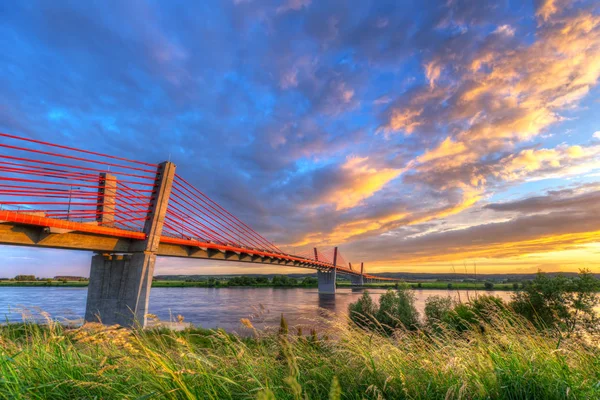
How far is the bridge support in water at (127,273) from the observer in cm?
2295

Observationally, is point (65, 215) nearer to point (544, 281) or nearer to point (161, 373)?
point (161, 373)

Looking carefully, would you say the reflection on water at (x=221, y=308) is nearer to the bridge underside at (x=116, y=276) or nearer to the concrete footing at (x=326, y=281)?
the bridge underside at (x=116, y=276)

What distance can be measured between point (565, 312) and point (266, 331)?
26.6m

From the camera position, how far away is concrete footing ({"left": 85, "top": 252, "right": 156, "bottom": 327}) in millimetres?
23000

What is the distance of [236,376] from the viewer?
11.0 ft

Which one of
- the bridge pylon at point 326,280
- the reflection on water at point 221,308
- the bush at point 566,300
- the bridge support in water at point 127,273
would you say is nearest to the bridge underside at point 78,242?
the bridge support in water at point 127,273

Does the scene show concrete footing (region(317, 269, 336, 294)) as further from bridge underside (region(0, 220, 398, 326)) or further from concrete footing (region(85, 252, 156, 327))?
concrete footing (region(85, 252, 156, 327))

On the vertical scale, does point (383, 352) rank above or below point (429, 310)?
above

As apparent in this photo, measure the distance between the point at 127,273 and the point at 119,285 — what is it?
120 cm

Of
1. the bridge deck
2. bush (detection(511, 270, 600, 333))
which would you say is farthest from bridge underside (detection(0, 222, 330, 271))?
bush (detection(511, 270, 600, 333))

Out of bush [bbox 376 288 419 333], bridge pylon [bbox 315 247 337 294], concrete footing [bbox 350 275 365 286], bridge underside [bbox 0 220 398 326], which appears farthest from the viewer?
concrete footing [bbox 350 275 365 286]

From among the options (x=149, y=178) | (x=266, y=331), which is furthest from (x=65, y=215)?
(x=266, y=331)

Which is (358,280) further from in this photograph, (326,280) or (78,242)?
(78,242)

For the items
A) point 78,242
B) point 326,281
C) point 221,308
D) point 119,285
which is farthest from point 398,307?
point 326,281
